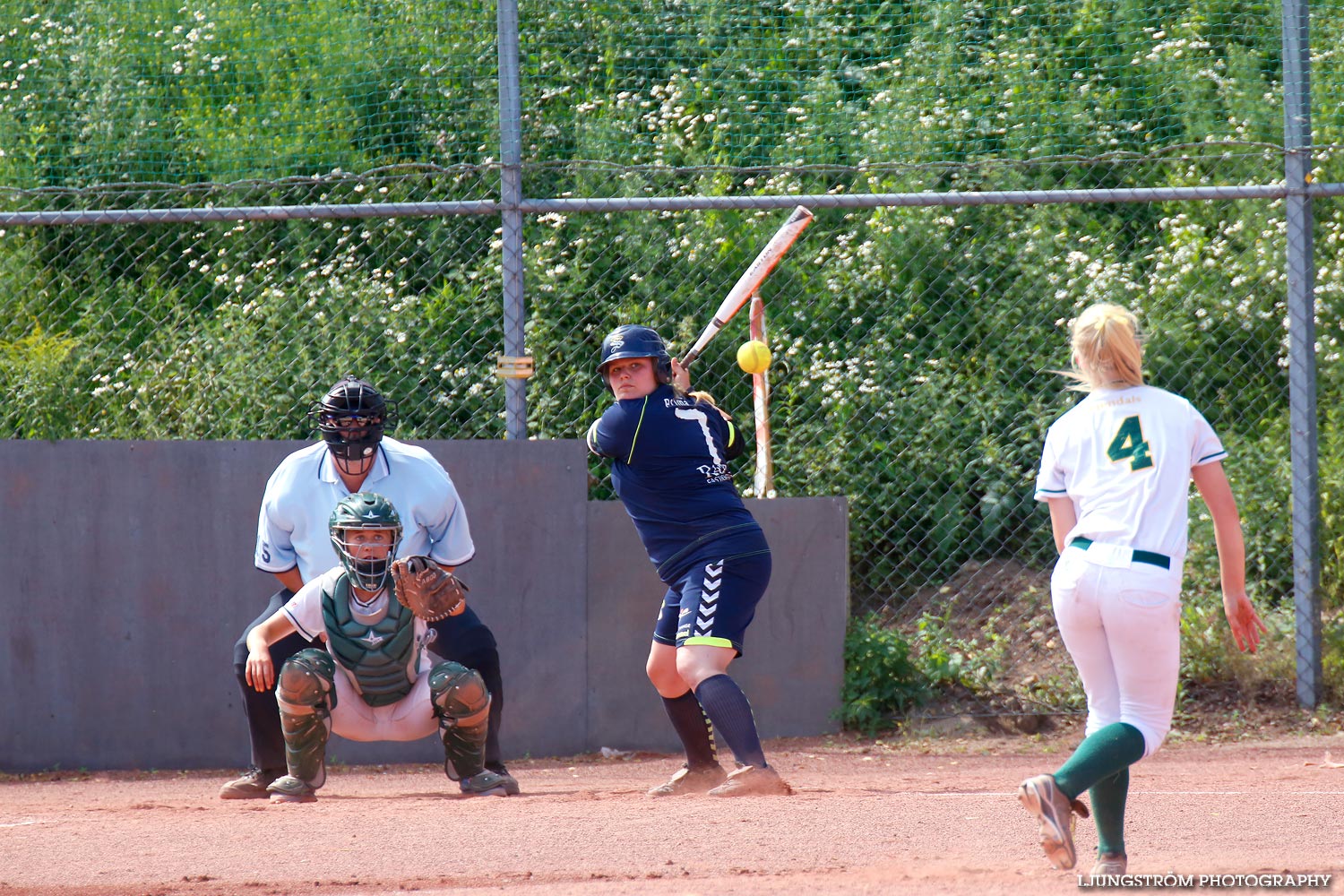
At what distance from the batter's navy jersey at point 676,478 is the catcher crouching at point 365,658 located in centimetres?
76

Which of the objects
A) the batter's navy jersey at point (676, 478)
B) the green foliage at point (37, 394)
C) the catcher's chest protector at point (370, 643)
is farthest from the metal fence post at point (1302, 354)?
the green foliage at point (37, 394)

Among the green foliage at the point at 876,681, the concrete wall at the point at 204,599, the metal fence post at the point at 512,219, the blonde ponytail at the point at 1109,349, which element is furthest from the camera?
the green foliage at the point at 876,681

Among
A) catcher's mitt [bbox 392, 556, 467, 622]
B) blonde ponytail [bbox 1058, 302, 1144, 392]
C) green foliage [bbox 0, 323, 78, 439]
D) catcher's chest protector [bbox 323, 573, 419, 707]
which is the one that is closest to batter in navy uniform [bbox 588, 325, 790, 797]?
catcher's mitt [bbox 392, 556, 467, 622]

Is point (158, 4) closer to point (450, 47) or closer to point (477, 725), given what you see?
point (450, 47)

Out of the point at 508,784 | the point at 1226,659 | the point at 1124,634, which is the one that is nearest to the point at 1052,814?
the point at 1124,634

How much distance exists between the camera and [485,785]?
4715 mm

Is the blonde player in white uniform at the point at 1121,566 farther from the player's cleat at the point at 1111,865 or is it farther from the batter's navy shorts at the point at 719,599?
the batter's navy shorts at the point at 719,599

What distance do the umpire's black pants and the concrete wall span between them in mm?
1184

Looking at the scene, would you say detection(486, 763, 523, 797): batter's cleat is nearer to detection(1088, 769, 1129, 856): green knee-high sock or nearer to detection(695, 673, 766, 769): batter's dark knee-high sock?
detection(695, 673, 766, 769): batter's dark knee-high sock

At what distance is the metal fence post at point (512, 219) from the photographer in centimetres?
605

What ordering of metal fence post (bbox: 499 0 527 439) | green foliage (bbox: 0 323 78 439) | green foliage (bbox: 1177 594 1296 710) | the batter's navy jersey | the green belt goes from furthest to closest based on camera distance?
1. green foliage (bbox: 0 323 78 439)
2. green foliage (bbox: 1177 594 1296 710)
3. metal fence post (bbox: 499 0 527 439)
4. the batter's navy jersey
5. the green belt

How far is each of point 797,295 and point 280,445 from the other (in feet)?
9.55

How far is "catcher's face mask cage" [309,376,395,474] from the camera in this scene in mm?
4629

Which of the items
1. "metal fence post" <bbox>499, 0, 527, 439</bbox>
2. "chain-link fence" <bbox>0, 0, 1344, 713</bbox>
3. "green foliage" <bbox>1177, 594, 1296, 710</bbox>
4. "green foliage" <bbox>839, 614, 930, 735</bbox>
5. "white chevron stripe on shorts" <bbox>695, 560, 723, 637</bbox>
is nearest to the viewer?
"white chevron stripe on shorts" <bbox>695, 560, 723, 637</bbox>
